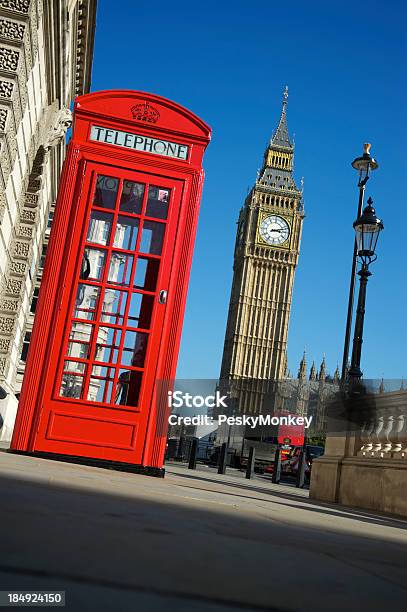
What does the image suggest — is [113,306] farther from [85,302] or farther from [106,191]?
[106,191]

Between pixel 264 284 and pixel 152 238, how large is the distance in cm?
7844

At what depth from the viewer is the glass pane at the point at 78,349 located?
7.00 m

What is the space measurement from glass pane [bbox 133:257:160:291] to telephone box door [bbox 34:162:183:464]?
0.01m

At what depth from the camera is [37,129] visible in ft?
33.0

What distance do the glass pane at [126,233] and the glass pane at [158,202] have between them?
23cm

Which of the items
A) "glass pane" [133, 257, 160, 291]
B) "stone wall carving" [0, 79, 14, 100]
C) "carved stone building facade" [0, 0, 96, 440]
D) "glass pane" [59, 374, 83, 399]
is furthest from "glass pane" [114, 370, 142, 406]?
"stone wall carving" [0, 79, 14, 100]

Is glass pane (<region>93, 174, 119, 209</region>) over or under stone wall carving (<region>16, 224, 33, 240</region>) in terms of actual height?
under

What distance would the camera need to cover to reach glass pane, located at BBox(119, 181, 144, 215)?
7.29 meters

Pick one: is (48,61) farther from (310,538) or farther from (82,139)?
(310,538)

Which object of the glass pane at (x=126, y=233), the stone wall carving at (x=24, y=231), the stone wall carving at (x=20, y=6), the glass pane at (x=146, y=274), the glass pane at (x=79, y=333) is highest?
the stone wall carving at (x=20, y=6)

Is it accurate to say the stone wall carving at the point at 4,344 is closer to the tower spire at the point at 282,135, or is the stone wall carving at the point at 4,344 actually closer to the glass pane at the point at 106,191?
the glass pane at the point at 106,191

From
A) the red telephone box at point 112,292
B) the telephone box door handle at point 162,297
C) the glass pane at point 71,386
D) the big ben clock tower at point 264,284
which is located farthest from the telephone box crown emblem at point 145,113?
the big ben clock tower at point 264,284

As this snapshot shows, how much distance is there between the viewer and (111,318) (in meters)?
7.11

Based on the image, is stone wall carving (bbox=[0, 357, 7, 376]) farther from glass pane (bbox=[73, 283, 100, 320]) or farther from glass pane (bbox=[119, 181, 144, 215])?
glass pane (bbox=[119, 181, 144, 215])
